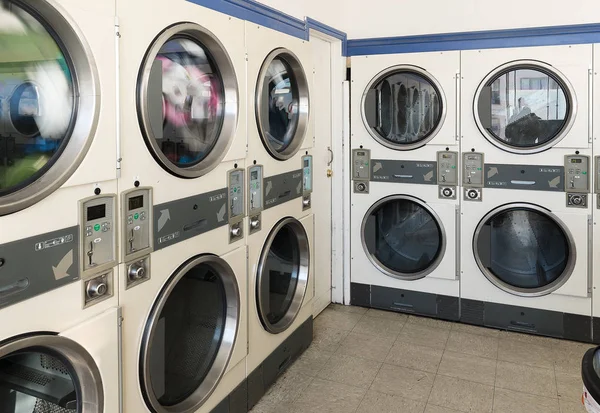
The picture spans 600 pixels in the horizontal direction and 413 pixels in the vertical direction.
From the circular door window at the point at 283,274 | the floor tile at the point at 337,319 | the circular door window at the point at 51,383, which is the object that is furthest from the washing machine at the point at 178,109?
the floor tile at the point at 337,319

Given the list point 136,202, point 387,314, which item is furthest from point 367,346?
point 136,202

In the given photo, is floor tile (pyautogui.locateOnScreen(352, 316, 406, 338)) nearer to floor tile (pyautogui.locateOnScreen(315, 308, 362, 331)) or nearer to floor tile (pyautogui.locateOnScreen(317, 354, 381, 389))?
floor tile (pyautogui.locateOnScreen(315, 308, 362, 331))

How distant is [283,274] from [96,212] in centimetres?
176

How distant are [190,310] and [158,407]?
1.55ft

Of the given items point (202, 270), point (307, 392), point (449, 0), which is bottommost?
point (307, 392)

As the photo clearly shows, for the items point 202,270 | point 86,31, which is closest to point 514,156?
point 202,270

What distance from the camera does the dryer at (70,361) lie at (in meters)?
1.54

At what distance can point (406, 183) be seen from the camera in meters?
3.98

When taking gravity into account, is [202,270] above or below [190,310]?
above

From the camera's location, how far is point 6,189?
1.41 m

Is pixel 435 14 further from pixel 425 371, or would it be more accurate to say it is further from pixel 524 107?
pixel 425 371

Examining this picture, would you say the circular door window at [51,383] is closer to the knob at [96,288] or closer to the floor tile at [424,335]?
the knob at [96,288]

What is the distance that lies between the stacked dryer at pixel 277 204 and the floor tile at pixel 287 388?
0.06 m

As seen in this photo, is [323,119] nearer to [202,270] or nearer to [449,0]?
[449,0]
